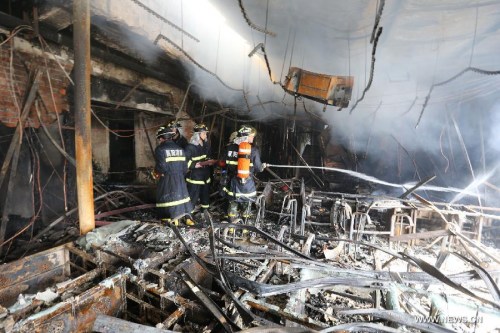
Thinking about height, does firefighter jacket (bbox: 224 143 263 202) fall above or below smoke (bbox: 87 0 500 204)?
below

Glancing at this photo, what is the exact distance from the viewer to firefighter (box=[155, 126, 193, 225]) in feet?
15.1

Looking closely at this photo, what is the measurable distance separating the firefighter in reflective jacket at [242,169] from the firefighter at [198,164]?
0.68 metres

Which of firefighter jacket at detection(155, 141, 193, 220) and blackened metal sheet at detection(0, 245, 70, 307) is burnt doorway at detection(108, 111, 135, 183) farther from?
blackened metal sheet at detection(0, 245, 70, 307)

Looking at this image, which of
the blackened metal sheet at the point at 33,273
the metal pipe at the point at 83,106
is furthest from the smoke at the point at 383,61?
the blackened metal sheet at the point at 33,273

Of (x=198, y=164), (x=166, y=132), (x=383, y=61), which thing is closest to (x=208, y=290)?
(x=166, y=132)

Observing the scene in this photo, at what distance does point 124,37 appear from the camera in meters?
4.30

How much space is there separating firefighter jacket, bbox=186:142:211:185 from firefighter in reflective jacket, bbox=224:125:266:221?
688mm

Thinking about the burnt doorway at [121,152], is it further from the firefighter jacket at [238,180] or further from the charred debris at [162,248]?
the firefighter jacket at [238,180]

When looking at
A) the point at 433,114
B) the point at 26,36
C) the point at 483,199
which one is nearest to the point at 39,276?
the point at 26,36

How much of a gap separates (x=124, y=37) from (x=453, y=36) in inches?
224

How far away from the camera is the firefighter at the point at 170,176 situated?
A: 4.61m

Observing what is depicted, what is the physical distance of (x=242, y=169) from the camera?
488 centimetres

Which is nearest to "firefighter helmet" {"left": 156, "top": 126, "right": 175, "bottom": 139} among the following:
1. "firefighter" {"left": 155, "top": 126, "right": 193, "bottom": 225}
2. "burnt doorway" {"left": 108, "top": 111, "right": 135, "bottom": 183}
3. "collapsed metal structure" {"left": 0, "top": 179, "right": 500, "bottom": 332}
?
"firefighter" {"left": 155, "top": 126, "right": 193, "bottom": 225}

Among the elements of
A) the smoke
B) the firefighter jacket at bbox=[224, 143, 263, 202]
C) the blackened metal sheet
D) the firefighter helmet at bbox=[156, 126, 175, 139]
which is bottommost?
the blackened metal sheet
